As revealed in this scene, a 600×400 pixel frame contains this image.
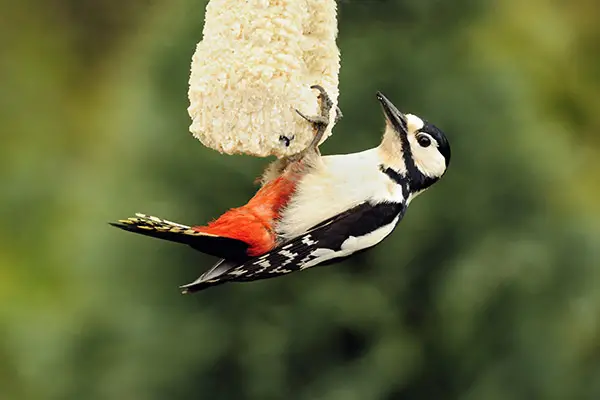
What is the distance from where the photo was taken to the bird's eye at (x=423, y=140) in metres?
2.34

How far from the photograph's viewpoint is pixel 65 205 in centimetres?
510

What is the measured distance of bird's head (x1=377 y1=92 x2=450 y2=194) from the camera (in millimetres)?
2334

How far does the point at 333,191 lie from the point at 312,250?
0.14m

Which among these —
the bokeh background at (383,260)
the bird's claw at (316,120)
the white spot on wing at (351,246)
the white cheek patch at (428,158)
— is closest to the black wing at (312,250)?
the white spot on wing at (351,246)

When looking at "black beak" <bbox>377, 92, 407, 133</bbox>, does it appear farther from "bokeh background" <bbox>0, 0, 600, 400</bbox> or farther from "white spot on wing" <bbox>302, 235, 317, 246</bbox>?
"bokeh background" <bbox>0, 0, 600, 400</bbox>

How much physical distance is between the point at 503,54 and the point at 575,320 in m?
1.04

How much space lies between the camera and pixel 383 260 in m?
Result: 4.06

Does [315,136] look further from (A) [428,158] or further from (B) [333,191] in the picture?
(A) [428,158]

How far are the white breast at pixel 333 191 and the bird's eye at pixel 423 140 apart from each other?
0.35ft

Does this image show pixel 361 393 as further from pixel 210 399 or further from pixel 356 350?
pixel 210 399

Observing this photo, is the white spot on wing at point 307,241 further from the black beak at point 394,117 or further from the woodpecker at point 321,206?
the black beak at point 394,117

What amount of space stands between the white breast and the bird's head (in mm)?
53

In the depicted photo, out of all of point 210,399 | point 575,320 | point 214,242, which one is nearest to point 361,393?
point 210,399

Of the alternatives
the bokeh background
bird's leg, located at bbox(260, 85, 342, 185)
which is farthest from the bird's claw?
the bokeh background
